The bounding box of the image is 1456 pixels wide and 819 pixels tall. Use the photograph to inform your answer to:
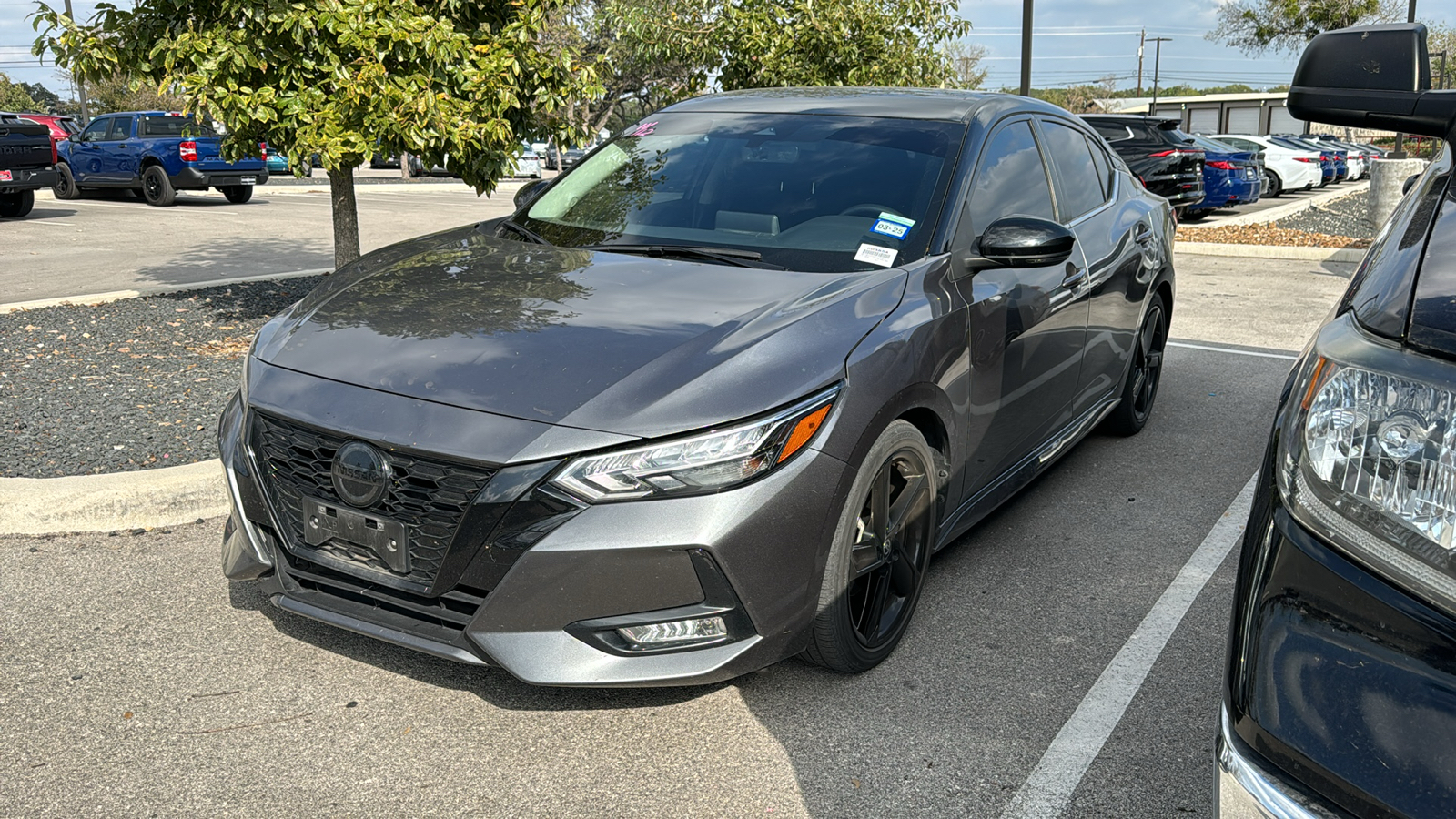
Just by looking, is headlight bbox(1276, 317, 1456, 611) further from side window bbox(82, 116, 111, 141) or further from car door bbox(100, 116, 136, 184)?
side window bbox(82, 116, 111, 141)

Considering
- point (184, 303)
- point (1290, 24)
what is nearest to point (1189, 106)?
point (1290, 24)

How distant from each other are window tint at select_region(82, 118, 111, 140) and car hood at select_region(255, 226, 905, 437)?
2062 centimetres

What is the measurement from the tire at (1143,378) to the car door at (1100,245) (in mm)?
289

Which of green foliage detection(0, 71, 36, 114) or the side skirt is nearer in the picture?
the side skirt

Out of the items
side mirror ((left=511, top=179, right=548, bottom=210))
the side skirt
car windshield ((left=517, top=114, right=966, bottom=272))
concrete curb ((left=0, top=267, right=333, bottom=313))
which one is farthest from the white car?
car windshield ((left=517, top=114, right=966, bottom=272))

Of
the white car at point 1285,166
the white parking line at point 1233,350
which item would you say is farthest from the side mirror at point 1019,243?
the white car at point 1285,166

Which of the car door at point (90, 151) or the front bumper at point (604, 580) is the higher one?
the car door at point (90, 151)

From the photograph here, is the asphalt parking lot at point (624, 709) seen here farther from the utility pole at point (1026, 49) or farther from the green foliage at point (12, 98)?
the green foliage at point (12, 98)

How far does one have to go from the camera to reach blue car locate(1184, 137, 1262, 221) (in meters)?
19.8

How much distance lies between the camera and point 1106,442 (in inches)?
235

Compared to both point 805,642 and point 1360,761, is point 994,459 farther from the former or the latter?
point 1360,761

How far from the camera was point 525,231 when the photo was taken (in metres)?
4.33

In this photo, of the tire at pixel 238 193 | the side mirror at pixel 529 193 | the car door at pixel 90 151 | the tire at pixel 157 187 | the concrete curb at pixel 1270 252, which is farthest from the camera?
the tire at pixel 238 193

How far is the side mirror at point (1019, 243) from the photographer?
12.2 feet
